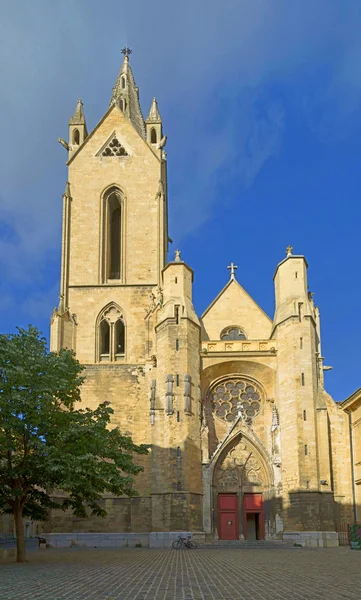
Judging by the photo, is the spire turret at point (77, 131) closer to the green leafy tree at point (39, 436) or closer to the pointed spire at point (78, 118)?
the pointed spire at point (78, 118)

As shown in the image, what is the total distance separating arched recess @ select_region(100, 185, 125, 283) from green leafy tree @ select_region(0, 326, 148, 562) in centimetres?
1813

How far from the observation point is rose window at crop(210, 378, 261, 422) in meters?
34.2

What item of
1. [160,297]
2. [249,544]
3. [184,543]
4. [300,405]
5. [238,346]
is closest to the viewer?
[184,543]

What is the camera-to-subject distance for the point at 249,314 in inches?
1494

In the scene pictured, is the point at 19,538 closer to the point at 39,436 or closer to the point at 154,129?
the point at 39,436

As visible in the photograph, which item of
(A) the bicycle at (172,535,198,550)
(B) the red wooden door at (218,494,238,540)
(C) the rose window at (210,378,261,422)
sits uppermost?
(C) the rose window at (210,378,261,422)

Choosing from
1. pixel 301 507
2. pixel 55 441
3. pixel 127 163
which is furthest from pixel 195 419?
pixel 127 163

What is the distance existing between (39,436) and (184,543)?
10831 mm

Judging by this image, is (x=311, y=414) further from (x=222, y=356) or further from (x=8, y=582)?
(x=8, y=582)

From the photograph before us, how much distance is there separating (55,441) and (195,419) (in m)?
13.3

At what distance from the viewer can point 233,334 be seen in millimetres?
37750

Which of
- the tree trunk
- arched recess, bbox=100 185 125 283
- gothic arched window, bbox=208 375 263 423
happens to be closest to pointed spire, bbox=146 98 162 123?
arched recess, bbox=100 185 125 283

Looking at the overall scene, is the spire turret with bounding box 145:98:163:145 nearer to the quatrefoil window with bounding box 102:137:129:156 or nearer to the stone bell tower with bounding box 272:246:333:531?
the quatrefoil window with bounding box 102:137:129:156

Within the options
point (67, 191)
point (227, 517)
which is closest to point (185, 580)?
point (227, 517)
